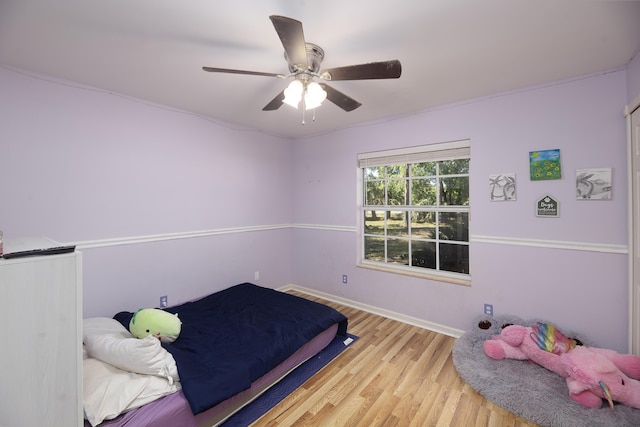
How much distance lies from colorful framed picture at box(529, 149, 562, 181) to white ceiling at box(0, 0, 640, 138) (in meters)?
0.63

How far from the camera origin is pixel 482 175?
103 inches

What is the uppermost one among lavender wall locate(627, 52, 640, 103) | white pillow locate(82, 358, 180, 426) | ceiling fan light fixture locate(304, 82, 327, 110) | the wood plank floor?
lavender wall locate(627, 52, 640, 103)

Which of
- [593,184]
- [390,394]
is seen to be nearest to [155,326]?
[390,394]

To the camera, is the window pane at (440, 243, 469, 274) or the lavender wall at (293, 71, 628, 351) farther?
the window pane at (440, 243, 469, 274)

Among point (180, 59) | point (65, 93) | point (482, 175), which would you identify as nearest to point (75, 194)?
point (65, 93)

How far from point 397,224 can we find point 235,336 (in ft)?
7.35

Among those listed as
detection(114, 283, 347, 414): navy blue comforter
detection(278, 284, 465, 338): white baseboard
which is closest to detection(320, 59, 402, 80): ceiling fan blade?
detection(114, 283, 347, 414): navy blue comforter

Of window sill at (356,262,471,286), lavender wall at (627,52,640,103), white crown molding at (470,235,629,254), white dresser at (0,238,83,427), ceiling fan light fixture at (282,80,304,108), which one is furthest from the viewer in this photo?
window sill at (356,262,471,286)

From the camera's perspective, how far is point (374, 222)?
353 centimetres

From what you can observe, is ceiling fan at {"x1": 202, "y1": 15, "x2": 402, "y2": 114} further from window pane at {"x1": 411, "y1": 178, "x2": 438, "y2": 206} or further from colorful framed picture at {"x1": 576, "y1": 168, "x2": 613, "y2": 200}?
colorful framed picture at {"x1": 576, "y1": 168, "x2": 613, "y2": 200}

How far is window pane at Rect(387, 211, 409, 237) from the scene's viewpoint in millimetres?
3248

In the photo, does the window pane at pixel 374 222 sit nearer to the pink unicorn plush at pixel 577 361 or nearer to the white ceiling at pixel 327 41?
the white ceiling at pixel 327 41

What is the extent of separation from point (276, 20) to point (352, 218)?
268 centimetres

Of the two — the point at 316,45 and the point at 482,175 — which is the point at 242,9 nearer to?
the point at 316,45
